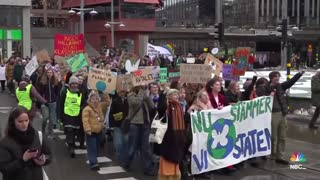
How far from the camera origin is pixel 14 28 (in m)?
44.0

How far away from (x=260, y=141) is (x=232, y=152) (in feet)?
2.75

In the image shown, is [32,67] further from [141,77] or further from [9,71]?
[9,71]

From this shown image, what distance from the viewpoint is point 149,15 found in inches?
2746

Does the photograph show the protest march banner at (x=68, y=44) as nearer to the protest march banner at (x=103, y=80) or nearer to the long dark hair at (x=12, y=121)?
the protest march banner at (x=103, y=80)

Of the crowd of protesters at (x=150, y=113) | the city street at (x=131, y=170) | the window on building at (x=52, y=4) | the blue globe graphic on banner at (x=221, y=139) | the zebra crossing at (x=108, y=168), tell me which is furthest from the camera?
the window on building at (x=52, y=4)

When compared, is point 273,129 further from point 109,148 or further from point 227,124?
point 109,148

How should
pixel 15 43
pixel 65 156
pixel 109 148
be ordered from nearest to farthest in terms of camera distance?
pixel 65 156 < pixel 109 148 < pixel 15 43

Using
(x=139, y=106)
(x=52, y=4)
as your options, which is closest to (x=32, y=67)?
(x=139, y=106)

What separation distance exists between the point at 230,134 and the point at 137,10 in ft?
200

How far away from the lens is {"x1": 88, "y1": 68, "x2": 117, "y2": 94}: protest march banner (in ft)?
34.4

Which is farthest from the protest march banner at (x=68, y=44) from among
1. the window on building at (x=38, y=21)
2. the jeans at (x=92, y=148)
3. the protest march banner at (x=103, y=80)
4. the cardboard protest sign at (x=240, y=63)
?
the window on building at (x=38, y=21)

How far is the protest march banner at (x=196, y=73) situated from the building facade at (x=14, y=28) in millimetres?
34986

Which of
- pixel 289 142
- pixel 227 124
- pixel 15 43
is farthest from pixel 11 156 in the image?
pixel 15 43

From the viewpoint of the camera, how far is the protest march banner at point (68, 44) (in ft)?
59.9
